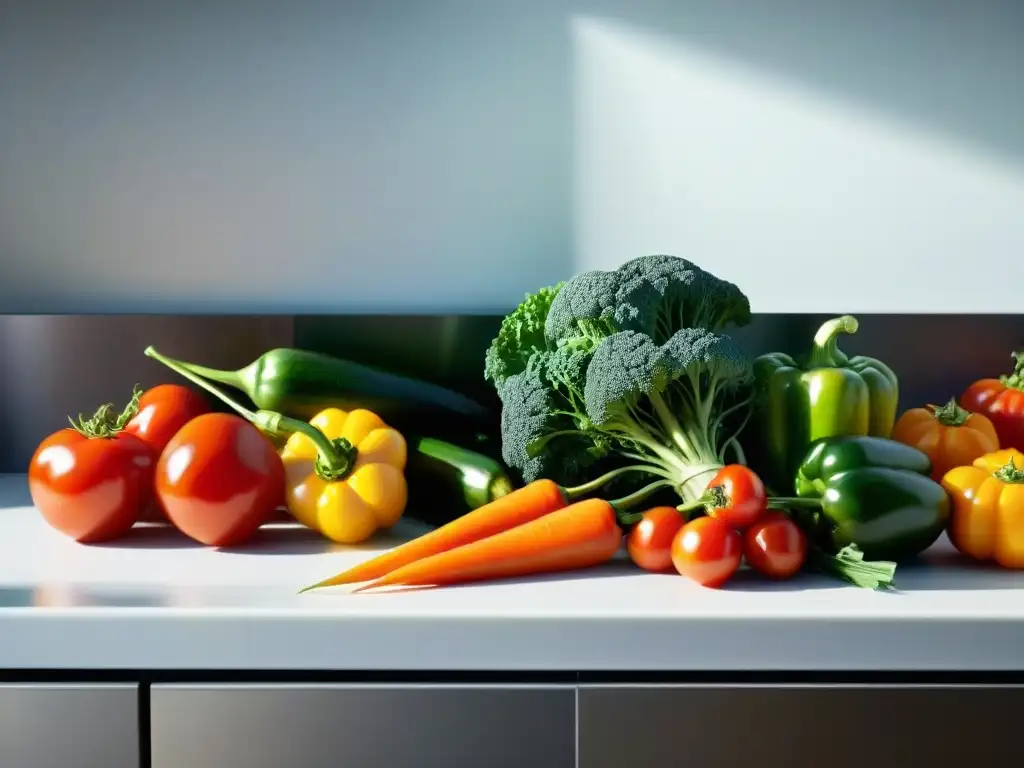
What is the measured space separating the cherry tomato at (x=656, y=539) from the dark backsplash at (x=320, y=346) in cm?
50

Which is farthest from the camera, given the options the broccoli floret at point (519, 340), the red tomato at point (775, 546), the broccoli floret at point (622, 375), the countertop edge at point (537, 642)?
the broccoli floret at point (519, 340)

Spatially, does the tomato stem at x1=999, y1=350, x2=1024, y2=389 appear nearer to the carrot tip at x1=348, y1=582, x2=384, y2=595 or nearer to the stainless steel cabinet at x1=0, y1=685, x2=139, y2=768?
the carrot tip at x1=348, y1=582, x2=384, y2=595

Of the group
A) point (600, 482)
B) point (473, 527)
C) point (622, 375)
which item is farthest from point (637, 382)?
point (473, 527)

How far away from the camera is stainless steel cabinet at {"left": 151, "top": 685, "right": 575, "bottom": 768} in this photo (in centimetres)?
78

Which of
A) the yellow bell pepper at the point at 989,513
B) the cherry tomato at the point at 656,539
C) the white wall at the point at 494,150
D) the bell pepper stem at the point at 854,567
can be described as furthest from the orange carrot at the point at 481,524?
the white wall at the point at 494,150

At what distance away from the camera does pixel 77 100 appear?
1.41 m

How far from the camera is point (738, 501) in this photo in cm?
88

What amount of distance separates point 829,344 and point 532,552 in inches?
18.2

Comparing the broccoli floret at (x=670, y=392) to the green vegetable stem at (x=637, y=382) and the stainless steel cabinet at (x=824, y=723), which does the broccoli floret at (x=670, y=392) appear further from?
the stainless steel cabinet at (x=824, y=723)

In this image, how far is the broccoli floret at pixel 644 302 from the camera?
1.06 m

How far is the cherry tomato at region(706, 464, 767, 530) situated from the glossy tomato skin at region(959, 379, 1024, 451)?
1.73 feet

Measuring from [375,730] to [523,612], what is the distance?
0.51 feet

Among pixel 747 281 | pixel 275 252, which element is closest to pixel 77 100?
pixel 275 252

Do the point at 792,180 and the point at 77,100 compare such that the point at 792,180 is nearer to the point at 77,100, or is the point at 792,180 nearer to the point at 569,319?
the point at 569,319
